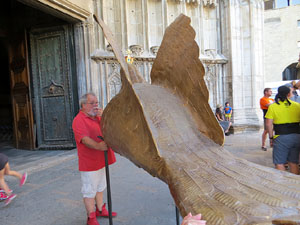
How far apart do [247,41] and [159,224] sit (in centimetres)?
776

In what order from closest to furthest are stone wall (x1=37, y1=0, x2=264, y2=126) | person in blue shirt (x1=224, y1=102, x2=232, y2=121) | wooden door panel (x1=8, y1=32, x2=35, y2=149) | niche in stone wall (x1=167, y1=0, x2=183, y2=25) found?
wooden door panel (x1=8, y1=32, x2=35, y2=149) → stone wall (x1=37, y1=0, x2=264, y2=126) → niche in stone wall (x1=167, y1=0, x2=183, y2=25) → person in blue shirt (x1=224, y1=102, x2=232, y2=121)

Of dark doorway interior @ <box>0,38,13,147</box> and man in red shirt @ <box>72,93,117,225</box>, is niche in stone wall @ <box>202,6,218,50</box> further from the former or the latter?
dark doorway interior @ <box>0,38,13,147</box>

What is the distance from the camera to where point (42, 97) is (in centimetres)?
644

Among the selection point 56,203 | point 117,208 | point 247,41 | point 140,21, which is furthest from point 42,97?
point 247,41

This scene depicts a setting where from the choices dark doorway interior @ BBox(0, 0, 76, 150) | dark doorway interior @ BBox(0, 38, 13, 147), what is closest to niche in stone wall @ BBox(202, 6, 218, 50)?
dark doorway interior @ BBox(0, 0, 76, 150)

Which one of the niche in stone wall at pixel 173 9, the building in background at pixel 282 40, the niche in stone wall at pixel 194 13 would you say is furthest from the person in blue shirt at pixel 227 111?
the building in background at pixel 282 40

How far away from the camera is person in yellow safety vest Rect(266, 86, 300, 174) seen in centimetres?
285

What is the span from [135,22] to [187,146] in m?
6.75

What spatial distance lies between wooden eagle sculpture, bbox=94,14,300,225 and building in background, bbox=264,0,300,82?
27.2 metres

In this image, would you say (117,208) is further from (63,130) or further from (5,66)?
(5,66)

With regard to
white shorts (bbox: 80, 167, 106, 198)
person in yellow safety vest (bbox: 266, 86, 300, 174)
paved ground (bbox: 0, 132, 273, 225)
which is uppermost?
person in yellow safety vest (bbox: 266, 86, 300, 174)

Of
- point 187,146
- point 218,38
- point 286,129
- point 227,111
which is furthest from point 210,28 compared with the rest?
point 187,146

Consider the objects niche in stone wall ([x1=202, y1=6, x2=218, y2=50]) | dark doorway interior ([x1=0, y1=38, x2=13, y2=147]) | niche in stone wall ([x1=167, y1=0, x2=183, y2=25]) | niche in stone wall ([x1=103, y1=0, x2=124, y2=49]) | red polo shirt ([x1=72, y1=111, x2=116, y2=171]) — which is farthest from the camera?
dark doorway interior ([x1=0, y1=38, x2=13, y2=147])

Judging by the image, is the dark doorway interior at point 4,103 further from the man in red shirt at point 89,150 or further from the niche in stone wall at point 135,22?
the man in red shirt at point 89,150
